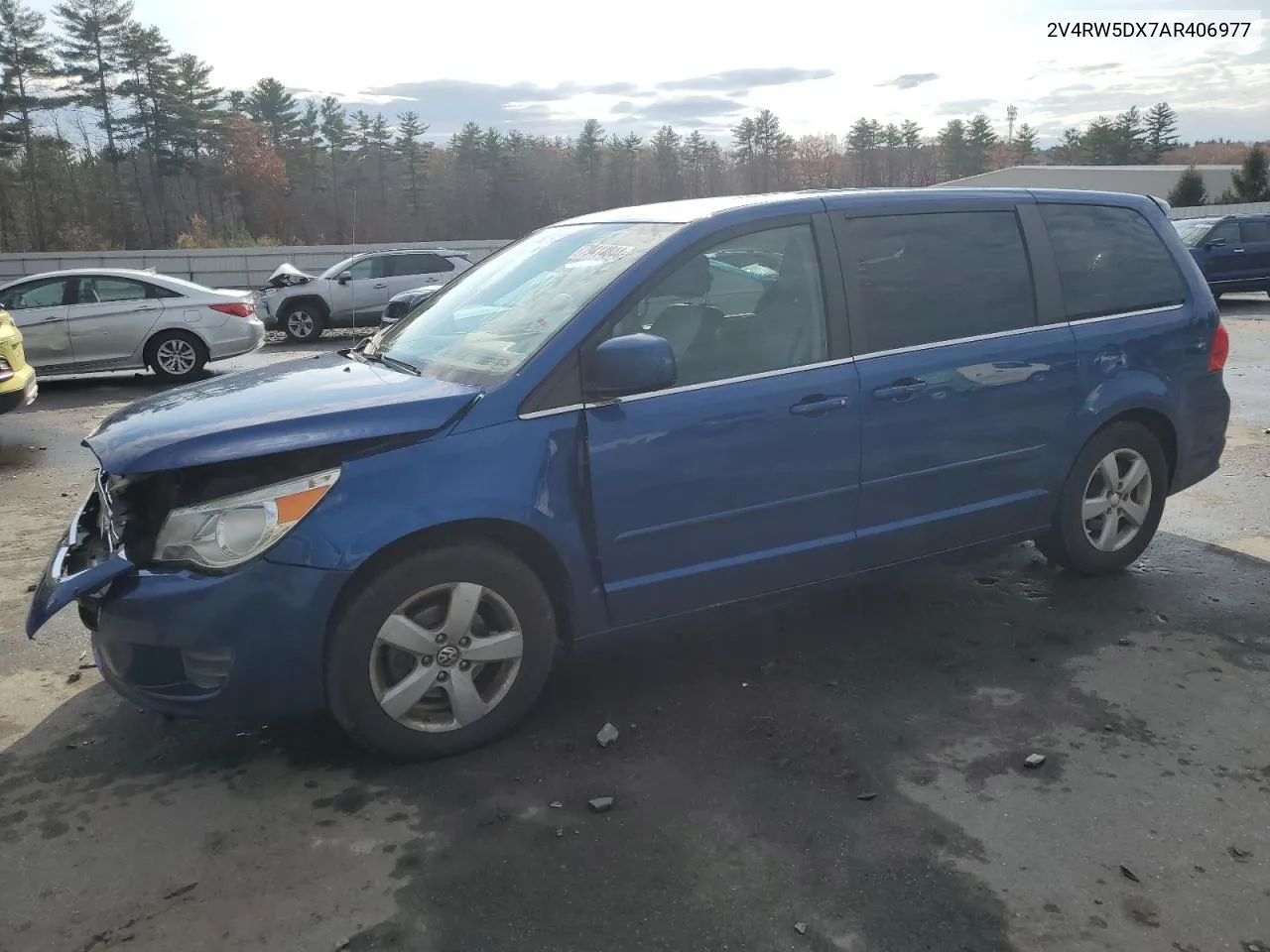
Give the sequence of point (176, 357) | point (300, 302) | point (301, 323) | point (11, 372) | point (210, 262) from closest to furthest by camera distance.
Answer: point (11, 372) → point (176, 357) → point (300, 302) → point (301, 323) → point (210, 262)

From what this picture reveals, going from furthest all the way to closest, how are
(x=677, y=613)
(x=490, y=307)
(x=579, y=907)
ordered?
(x=490, y=307), (x=677, y=613), (x=579, y=907)

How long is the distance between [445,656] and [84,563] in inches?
48.0

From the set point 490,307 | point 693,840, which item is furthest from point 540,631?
point 490,307

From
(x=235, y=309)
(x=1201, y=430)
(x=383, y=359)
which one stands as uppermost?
(x=383, y=359)

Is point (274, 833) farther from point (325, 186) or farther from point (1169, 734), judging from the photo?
point (325, 186)

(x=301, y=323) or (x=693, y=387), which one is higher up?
(x=693, y=387)

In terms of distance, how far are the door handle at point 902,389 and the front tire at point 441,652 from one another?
155cm

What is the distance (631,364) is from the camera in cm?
341

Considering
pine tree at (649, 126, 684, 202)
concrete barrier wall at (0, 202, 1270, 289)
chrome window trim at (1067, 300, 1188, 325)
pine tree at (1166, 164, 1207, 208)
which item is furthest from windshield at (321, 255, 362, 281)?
pine tree at (649, 126, 684, 202)

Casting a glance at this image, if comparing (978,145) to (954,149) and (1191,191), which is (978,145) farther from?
(1191,191)

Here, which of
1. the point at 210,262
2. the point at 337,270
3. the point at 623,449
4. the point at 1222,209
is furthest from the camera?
the point at 1222,209

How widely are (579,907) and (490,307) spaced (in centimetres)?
237

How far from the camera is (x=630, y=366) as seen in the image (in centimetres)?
341

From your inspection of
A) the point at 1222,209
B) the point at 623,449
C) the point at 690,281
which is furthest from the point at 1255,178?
the point at 623,449
